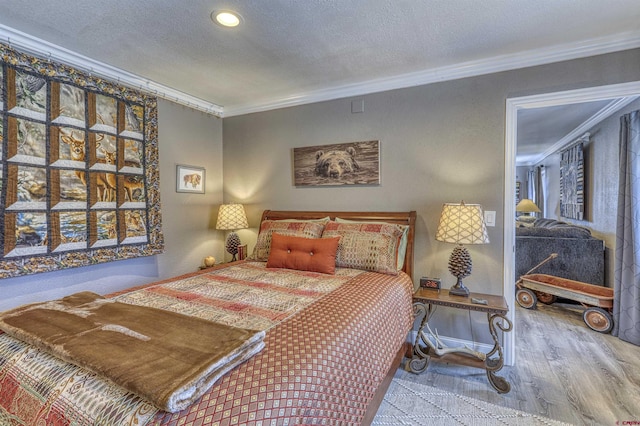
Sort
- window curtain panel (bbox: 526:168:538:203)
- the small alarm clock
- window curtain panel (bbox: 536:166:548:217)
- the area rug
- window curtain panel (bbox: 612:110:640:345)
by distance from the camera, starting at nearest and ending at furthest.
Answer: the area rug → the small alarm clock → window curtain panel (bbox: 612:110:640:345) → window curtain panel (bbox: 536:166:548:217) → window curtain panel (bbox: 526:168:538:203)

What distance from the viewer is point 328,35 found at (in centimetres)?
212

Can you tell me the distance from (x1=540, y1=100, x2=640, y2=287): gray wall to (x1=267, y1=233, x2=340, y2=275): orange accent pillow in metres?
3.34

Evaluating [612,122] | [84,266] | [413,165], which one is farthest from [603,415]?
[84,266]

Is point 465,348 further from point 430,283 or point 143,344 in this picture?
point 143,344

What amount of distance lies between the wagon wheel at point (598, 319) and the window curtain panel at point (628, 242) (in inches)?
1.9

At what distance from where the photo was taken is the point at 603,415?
1.84 meters

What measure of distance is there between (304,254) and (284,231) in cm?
43

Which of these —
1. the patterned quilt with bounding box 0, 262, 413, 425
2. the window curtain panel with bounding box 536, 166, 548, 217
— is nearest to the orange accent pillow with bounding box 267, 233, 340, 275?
the patterned quilt with bounding box 0, 262, 413, 425

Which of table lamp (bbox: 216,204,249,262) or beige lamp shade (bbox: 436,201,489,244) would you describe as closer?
beige lamp shade (bbox: 436,201,489,244)

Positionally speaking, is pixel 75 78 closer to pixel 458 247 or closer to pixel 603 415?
pixel 458 247

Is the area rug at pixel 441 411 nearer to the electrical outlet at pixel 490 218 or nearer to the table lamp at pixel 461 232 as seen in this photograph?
the table lamp at pixel 461 232

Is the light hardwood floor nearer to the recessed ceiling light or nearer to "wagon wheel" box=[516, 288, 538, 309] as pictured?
"wagon wheel" box=[516, 288, 538, 309]

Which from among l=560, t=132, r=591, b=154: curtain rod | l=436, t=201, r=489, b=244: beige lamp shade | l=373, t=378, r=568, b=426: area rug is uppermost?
l=560, t=132, r=591, b=154: curtain rod

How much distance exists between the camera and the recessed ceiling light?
6.14 feet
